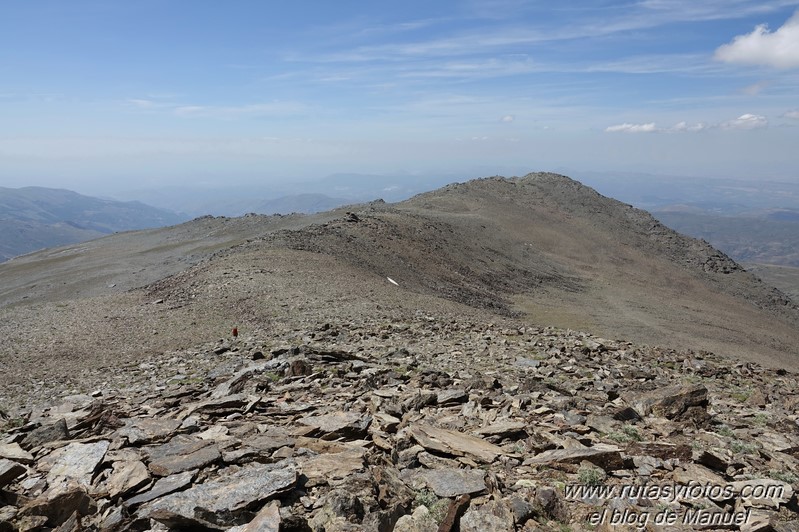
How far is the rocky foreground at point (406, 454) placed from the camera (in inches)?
274

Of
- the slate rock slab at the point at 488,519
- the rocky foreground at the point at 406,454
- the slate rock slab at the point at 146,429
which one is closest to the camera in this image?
the slate rock slab at the point at 488,519

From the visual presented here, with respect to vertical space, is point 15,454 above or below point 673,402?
above

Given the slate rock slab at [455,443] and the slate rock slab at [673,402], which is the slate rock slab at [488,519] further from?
the slate rock slab at [673,402]

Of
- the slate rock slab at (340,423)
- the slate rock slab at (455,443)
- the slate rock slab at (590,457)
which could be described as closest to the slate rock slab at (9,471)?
the slate rock slab at (340,423)

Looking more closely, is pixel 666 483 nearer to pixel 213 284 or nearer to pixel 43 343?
pixel 43 343

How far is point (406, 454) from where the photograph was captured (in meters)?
9.01

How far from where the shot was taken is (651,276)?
67875mm

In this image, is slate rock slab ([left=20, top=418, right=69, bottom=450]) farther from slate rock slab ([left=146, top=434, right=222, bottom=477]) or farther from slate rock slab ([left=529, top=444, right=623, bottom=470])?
slate rock slab ([left=529, top=444, right=623, bottom=470])

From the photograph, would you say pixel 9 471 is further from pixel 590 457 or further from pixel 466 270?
pixel 466 270

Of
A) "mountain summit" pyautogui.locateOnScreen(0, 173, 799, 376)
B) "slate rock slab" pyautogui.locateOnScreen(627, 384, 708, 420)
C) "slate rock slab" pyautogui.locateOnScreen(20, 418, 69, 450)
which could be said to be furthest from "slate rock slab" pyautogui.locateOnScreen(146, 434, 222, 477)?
"mountain summit" pyautogui.locateOnScreen(0, 173, 799, 376)

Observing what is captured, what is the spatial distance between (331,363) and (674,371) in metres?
12.3

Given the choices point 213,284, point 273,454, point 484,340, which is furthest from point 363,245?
point 273,454

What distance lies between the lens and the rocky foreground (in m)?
6.96

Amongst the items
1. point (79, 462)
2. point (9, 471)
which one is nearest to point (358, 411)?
point (79, 462)
